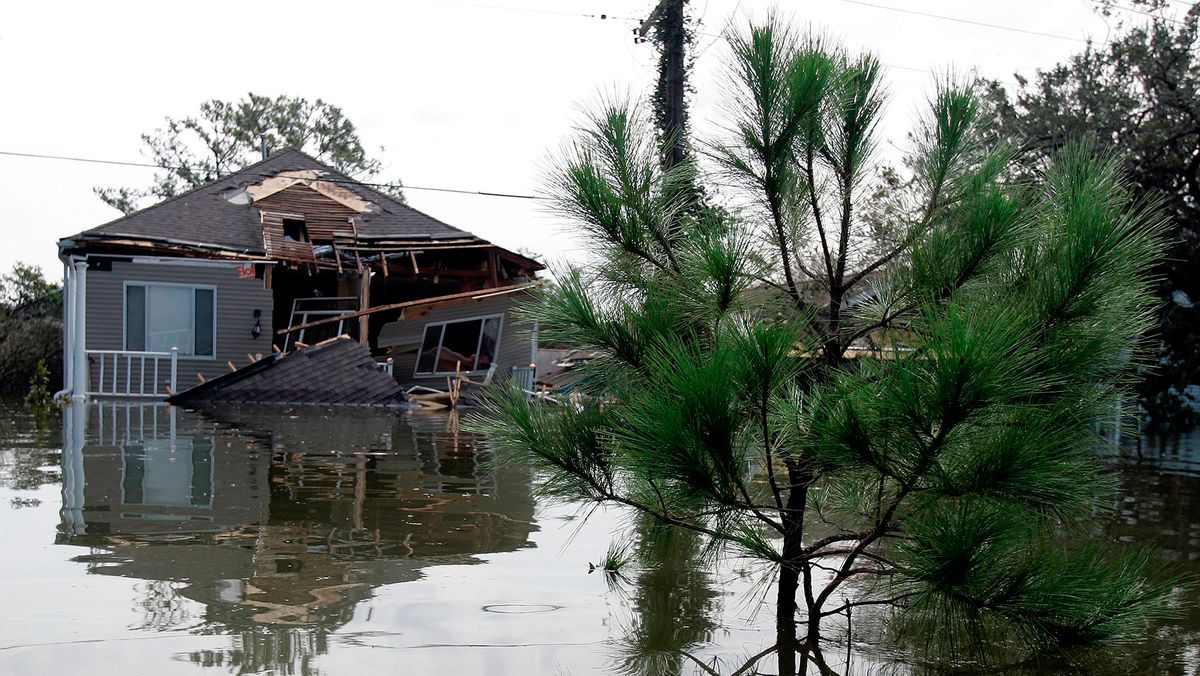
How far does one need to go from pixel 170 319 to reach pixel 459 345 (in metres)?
5.52

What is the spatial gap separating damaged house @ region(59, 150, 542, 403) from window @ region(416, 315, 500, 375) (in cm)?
3

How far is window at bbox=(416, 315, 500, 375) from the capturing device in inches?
842

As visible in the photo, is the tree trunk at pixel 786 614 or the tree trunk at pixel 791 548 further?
the tree trunk at pixel 786 614

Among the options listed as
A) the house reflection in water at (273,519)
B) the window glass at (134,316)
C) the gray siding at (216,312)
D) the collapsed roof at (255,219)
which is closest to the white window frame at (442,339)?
the collapsed roof at (255,219)

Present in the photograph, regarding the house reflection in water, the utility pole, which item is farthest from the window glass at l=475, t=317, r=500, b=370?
the house reflection in water

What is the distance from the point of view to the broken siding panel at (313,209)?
21062mm

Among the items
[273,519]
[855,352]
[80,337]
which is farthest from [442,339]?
[855,352]

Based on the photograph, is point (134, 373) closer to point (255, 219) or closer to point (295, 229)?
point (255, 219)

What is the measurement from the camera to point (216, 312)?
19953 millimetres

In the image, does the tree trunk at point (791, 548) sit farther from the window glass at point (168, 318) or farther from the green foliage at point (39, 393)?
the window glass at point (168, 318)

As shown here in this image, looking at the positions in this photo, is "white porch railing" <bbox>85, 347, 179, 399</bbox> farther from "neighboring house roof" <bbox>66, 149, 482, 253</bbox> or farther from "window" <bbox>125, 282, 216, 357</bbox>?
"neighboring house roof" <bbox>66, 149, 482, 253</bbox>

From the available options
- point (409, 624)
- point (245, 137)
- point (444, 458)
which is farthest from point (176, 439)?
point (245, 137)

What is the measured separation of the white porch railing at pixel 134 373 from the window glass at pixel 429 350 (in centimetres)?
461

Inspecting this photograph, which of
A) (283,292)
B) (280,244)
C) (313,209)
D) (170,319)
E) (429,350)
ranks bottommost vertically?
(429,350)
